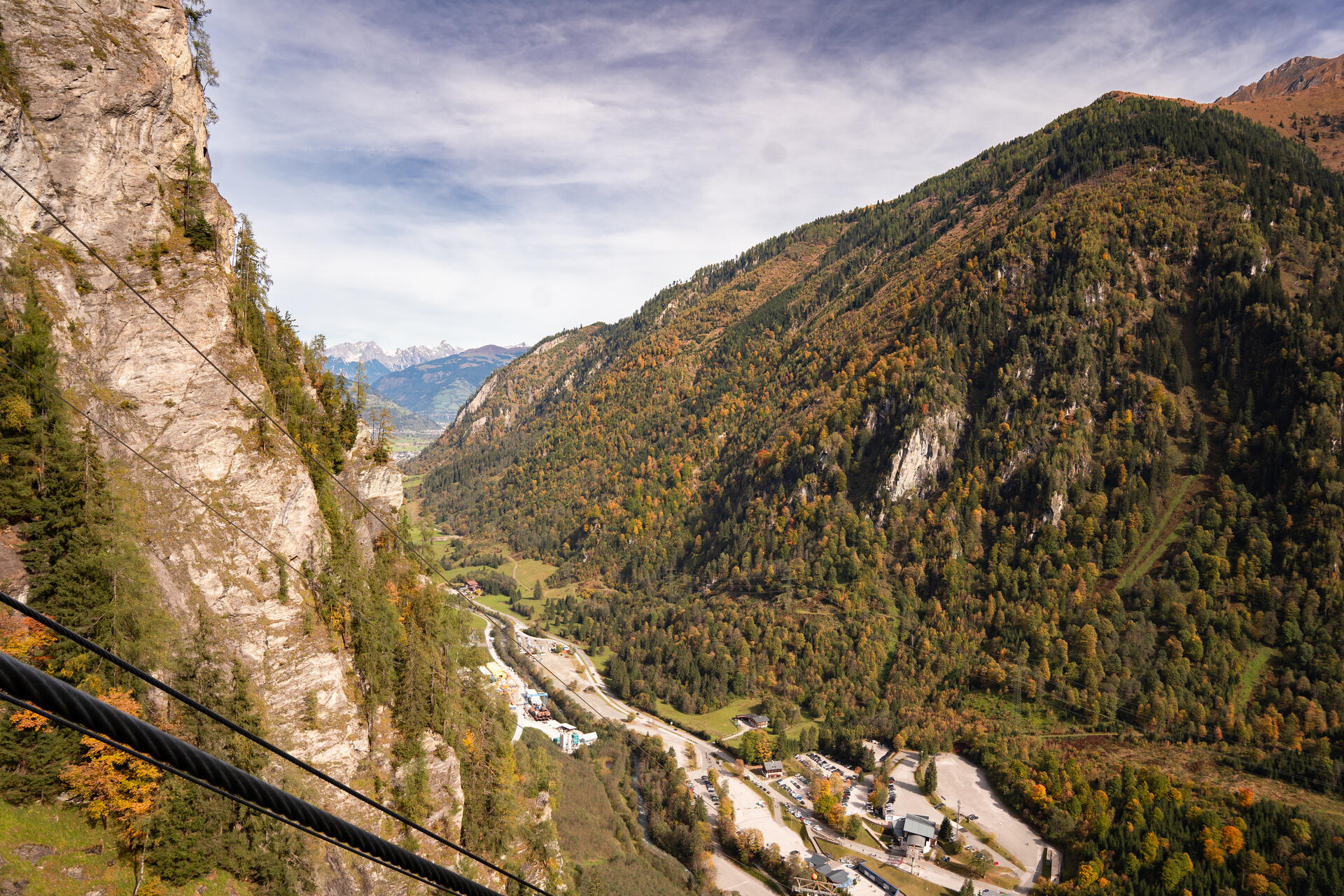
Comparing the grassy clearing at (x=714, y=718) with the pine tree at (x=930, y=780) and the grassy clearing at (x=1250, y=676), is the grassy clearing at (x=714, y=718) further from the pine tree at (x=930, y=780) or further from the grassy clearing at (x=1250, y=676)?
the grassy clearing at (x=1250, y=676)

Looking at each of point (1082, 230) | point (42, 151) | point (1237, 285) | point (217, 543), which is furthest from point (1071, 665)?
point (42, 151)

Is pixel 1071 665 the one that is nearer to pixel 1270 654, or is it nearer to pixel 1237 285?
pixel 1270 654

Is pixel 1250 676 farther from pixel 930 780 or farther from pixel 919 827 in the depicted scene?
pixel 919 827

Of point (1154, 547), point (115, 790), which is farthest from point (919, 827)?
point (115, 790)

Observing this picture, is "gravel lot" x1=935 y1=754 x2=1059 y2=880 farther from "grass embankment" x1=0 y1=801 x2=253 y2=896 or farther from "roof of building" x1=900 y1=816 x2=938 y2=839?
"grass embankment" x1=0 y1=801 x2=253 y2=896

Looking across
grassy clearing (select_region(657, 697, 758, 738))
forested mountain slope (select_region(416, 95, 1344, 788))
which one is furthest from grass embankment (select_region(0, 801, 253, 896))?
forested mountain slope (select_region(416, 95, 1344, 788))
